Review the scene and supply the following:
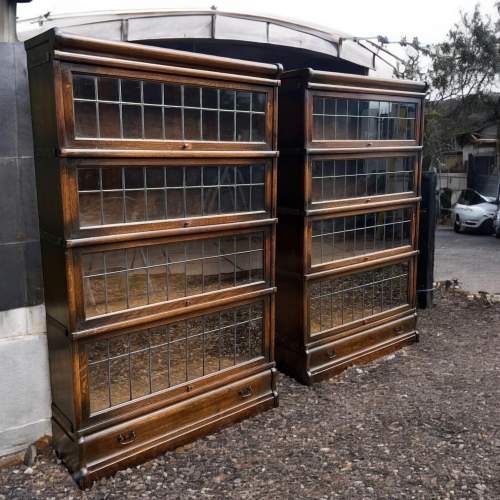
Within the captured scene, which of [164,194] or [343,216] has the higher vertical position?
[164,194]

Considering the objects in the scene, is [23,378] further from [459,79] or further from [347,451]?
[459,79]

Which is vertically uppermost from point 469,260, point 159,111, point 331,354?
point 159,111

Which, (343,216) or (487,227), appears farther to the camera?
(487,227)

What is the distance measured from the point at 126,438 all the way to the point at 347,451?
151 centimetres

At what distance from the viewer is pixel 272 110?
3.92 m

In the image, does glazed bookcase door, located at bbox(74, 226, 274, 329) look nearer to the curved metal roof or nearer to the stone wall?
the stone wall

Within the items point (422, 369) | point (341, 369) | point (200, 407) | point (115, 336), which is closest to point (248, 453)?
point (200, 407)

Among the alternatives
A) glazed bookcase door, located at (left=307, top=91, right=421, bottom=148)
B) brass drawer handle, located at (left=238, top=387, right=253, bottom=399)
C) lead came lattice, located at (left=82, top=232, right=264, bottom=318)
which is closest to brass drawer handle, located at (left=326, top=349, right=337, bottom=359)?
brass drawer handle, located at (left=238, top=387, right=253, bottom=399)

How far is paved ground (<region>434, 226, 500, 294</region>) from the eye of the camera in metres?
8.99

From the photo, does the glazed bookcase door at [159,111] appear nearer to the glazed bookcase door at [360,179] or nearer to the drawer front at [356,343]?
the glazed bookcase door at [360,179]

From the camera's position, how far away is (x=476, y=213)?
48.1ft

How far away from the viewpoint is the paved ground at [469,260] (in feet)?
29.5

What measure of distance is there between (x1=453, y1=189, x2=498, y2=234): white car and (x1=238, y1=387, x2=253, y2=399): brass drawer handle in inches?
484

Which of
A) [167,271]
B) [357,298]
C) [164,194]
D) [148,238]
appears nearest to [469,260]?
[357,298]
